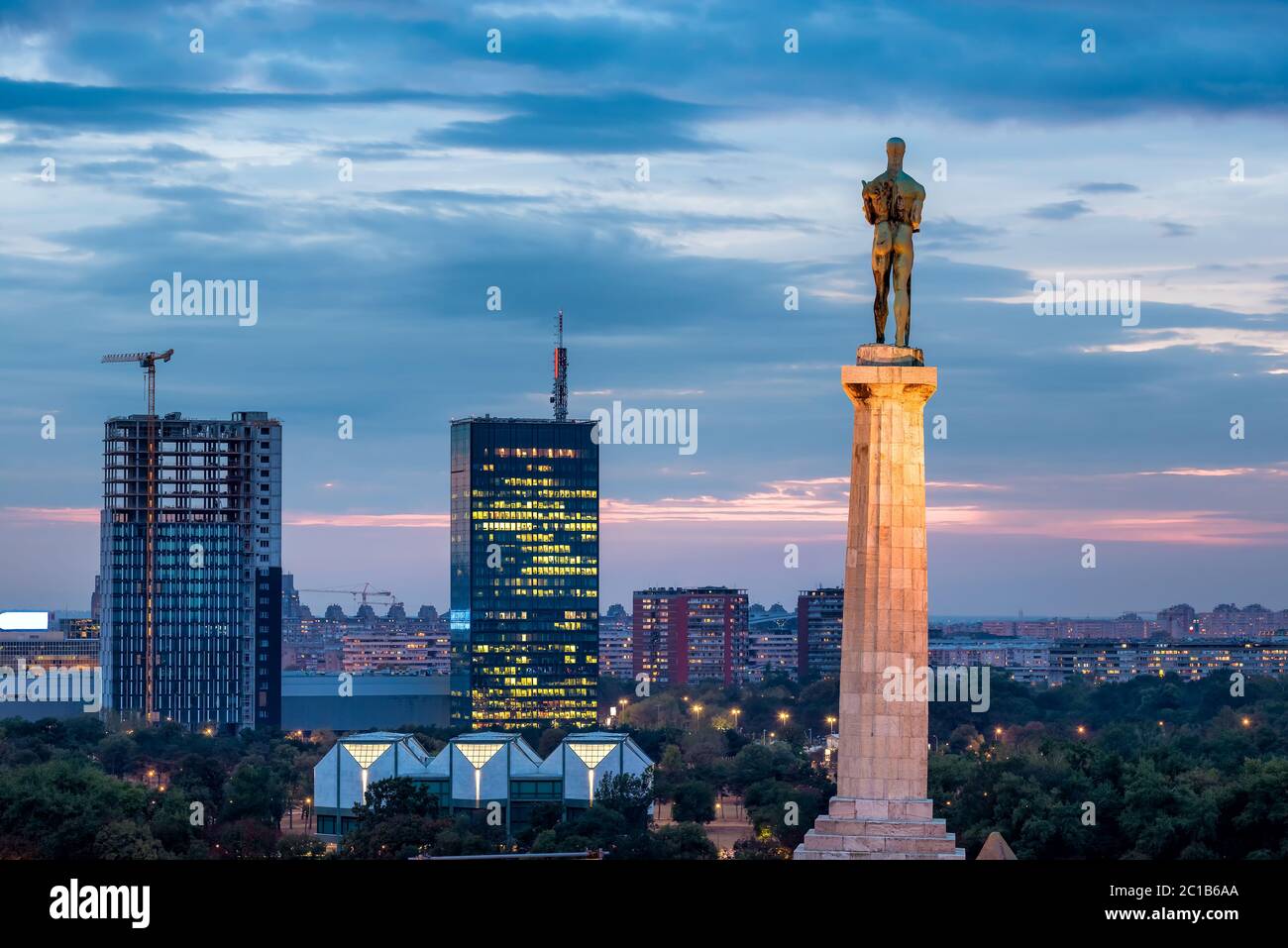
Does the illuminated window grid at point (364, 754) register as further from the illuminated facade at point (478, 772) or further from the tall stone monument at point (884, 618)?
the tall stone monument at point (884, 618)

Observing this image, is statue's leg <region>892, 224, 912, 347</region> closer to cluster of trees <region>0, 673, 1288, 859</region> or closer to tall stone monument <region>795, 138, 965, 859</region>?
tall stone monument <region>795, 138, 965, 859</region>

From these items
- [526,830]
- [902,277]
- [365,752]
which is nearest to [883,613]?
[902,277]

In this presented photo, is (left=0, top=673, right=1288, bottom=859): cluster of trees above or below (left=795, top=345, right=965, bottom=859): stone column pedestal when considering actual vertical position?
below

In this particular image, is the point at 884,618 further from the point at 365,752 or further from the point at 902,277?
the point at 365,752

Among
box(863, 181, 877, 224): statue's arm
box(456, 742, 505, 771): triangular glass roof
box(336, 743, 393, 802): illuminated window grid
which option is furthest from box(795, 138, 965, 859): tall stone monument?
box(456, 742, 505, 771): triangular glass roof

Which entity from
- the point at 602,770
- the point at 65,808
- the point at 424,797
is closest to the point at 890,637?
the point at 65,808

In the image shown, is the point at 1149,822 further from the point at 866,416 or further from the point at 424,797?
the point at 866,416
